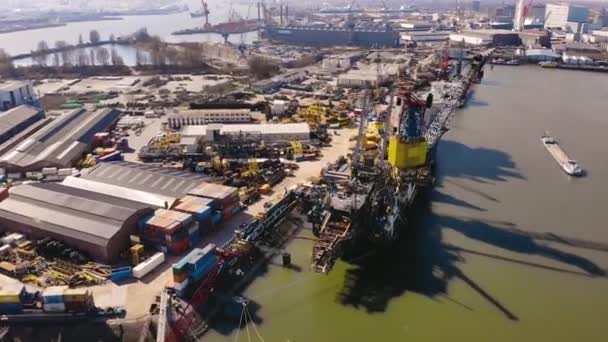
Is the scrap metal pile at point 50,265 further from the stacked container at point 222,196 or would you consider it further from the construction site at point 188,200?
the stacked container at point 222,196

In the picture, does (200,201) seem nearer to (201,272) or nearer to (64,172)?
(201,272)

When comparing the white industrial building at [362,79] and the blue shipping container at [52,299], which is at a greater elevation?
the white industrial building at [362,79]

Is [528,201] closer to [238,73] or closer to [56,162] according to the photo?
[56,162]

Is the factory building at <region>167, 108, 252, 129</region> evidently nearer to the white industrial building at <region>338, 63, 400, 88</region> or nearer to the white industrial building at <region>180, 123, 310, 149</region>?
the white industrial building at <region>180, 123, 310, 149</region>

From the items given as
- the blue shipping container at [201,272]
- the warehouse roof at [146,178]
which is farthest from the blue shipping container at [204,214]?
the blue shipping container at [201,272]

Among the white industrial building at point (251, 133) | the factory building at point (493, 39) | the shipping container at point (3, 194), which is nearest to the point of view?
the shipping container at point (3, 194)

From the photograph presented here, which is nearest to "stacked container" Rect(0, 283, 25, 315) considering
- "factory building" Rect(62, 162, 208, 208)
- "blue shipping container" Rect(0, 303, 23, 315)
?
Answer: "blue shipping container" Rect(0, 303, 23, 315)

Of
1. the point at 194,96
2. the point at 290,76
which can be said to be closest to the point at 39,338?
the point at 194,96
